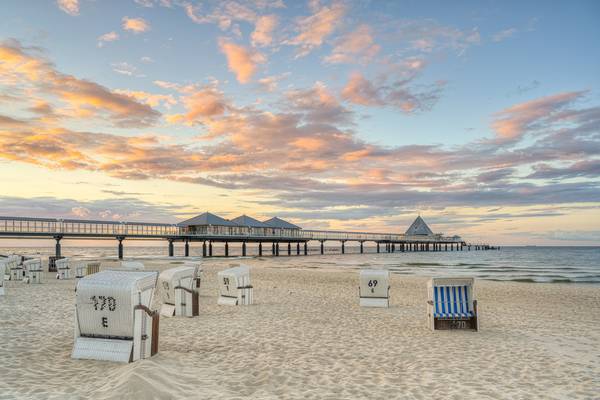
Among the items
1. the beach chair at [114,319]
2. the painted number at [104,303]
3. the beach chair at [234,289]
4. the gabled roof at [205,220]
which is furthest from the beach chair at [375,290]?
the gabled roof at [205,220]

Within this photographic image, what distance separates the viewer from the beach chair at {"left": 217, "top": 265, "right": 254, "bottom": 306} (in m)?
14.0

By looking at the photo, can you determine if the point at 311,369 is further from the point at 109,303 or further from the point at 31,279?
the point at 31,279

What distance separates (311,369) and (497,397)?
2.68 m

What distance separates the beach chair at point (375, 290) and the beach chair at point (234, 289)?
12.1 ft

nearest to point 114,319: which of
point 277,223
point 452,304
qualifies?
point 452,304

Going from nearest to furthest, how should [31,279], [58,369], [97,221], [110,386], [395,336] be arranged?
[110,386] → [58,369] → [395,336] → [31,279] → [97,221]

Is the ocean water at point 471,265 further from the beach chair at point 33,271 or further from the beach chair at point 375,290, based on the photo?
the beach chair at point 33,271

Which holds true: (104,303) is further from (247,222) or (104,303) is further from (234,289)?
(247,222)

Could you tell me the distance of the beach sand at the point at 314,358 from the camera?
590 cm

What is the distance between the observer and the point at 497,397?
230 inches

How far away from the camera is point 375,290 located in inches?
561

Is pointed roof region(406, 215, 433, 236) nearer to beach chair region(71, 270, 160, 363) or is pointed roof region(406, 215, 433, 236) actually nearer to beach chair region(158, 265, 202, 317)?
beach chair region(158, 265, 202, 317)

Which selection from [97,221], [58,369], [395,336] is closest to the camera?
[58,369]

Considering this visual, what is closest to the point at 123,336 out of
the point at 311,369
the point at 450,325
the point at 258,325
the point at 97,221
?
the point at 311,369
